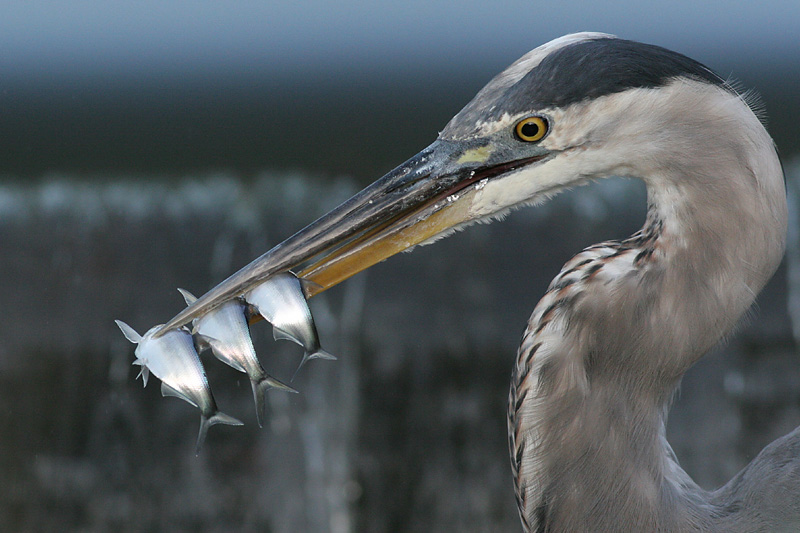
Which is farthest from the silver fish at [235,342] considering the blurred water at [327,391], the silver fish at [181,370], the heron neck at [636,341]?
the blurred water at [327,391]

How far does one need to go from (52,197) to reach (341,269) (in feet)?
8.71

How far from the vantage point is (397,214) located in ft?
4.35

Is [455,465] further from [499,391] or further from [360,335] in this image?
[360,335]

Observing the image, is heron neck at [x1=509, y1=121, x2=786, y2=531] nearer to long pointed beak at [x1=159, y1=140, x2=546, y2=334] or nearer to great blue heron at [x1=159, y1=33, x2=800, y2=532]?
great blue heron at [x1=159, y1=33, x2=800, y2=532]

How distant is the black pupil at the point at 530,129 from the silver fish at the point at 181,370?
1.93 feet

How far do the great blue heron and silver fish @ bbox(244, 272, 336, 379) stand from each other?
37 mm

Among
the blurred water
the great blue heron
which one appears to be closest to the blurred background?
the blurred water

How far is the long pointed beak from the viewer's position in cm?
130

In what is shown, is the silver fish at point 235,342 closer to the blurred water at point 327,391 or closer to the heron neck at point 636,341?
the heron neck at point 636,341

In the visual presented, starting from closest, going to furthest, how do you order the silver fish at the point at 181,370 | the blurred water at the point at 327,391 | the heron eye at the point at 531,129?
the silver fish at the point at 181,370 → the heron eye at the point at 531,129 → the blurred water at the point at 327,391

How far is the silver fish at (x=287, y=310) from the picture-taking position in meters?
1.17

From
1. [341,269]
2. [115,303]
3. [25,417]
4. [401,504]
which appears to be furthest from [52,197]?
[341,269]

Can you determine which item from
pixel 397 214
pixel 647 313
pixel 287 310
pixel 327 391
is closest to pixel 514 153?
pixel 397 214

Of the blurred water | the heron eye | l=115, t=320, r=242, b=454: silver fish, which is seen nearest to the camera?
l=115, t=320, r=242, b=454: silver fish
